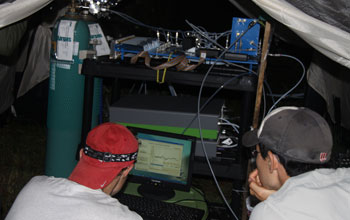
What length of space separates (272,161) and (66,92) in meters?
1.72

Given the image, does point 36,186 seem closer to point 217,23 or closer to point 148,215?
point 148,215

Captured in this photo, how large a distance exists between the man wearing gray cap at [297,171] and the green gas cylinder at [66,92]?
1.51 metres

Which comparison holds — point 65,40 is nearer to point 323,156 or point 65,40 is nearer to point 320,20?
point 320,20

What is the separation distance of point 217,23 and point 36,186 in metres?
4.10

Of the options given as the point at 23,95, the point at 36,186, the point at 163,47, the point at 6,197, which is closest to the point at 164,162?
the point at 163,47

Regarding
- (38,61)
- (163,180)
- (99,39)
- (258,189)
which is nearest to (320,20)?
(258,189)

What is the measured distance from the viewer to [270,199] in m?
1.25

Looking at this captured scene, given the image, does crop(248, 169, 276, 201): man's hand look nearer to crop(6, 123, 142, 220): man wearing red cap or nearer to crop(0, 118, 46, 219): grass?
crop(6, 123, 142, 220): man wearing red cap

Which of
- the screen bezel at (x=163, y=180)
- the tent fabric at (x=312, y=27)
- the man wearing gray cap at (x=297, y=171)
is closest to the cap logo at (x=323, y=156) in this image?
the man wearing gray cap at (x=297, y=171)

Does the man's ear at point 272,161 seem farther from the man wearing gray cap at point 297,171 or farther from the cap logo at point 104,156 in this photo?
the cap logo at point 104,156

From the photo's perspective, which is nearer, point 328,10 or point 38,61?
point 328,10

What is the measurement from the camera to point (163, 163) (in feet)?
7.26

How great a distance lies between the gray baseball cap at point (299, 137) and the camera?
1371mm

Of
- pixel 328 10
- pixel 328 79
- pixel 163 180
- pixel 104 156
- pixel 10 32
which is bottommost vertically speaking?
pixel 163 180
